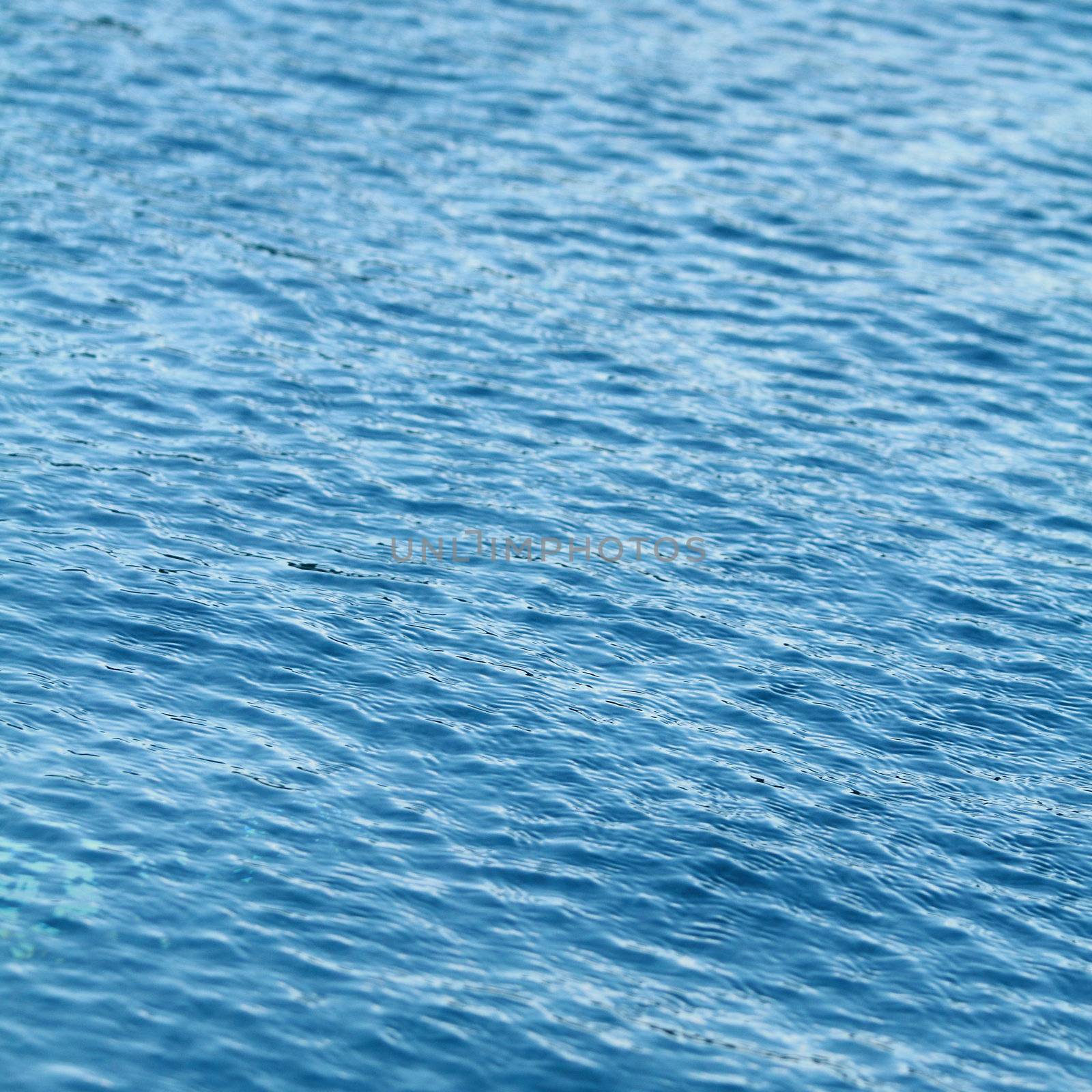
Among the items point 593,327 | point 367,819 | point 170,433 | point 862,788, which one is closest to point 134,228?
point 170,433

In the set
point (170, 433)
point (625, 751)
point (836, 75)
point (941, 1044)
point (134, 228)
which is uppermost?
point (836, 75)

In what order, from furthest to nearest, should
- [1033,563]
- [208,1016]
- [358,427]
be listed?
[358,427] < [1033,563] < [208,1016]

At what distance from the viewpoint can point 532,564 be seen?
28969 millimetres

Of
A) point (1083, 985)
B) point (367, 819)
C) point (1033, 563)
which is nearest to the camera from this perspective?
point (1083, 985)

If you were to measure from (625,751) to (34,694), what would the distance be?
901cm

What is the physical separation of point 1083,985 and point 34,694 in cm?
1559

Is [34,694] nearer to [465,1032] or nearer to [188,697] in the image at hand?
[188,697]

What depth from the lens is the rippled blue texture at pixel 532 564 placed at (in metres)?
20.6

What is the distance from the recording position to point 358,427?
32250 millimetres

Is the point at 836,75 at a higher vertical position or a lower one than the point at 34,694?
higher

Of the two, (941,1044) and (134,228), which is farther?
(134,228)

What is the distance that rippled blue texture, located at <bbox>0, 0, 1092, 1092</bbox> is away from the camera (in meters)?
20.6

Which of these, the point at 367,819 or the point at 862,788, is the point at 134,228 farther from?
the point at 862,788

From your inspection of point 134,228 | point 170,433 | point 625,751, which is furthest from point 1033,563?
point 134,228
